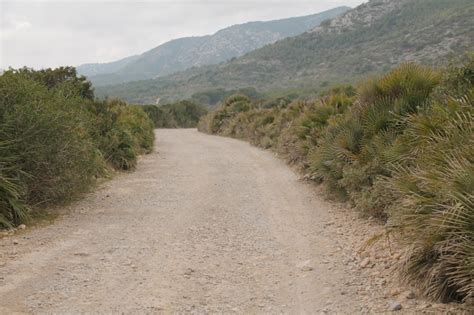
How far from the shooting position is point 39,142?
29.4ft

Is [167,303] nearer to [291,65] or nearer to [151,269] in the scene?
[151,269]

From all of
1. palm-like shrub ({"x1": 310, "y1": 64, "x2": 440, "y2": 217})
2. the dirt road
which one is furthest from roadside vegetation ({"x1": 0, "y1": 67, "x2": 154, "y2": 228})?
palm-like shrub ({"x1": 310, "y1": 64, "x2": 440, "y2": 217})

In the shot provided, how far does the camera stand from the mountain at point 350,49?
2584 inches

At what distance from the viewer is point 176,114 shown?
184ft

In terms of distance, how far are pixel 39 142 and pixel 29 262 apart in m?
2.96

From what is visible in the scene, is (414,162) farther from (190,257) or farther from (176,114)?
(176,114)

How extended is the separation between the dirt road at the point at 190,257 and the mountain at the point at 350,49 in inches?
1914

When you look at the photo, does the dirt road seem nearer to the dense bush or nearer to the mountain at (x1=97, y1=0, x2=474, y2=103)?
the dense bush

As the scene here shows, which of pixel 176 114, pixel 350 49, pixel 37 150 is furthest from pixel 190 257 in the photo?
pixel 350 49

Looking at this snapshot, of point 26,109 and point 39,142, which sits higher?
point 26,109

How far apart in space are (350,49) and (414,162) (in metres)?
80.6

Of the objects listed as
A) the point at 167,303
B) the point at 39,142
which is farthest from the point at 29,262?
the point at 39,142

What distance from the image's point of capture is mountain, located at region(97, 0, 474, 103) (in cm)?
6564

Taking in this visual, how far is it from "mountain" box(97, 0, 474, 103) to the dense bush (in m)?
14.5
